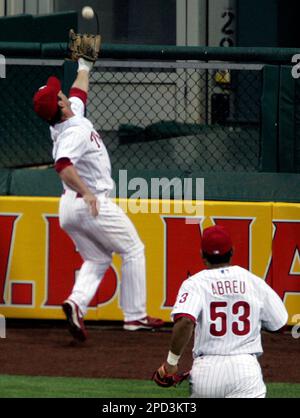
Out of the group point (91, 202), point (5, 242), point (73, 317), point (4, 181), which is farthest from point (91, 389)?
point (4, 181)

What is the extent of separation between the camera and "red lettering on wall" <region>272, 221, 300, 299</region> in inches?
439

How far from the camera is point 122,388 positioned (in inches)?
355

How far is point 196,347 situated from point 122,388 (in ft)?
6.05

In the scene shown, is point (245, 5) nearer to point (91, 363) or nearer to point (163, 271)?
point (163, 271)

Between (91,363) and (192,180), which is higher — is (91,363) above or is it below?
below

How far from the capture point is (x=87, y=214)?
1060 cm

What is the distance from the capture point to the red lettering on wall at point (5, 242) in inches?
444

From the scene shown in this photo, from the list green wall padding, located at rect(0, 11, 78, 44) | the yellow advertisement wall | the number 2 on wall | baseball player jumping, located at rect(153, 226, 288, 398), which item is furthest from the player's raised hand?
green wall padding, located at rect(0, 11, 78, 44)

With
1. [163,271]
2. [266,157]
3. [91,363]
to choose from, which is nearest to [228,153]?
[266,157]

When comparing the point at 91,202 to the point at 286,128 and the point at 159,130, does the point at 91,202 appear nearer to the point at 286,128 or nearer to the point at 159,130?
the point at 159,130

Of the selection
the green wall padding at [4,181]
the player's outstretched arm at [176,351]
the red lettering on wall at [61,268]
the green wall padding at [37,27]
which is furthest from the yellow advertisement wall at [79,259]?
the player's outstretched arm at [176,351]

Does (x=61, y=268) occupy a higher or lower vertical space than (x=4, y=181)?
lower

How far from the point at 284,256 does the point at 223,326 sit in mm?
4077

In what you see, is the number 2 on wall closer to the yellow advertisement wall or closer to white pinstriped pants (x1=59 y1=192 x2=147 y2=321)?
white pinstriped pants (x1=59 y1=192 x2=147 y2=321)
